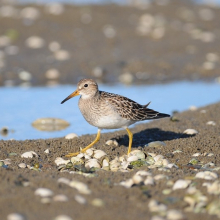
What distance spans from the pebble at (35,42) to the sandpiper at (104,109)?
8610mm

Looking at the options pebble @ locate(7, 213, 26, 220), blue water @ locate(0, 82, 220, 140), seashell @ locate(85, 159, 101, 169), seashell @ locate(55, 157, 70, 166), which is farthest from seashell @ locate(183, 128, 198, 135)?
pebble @ locate(7, 213, 26, 220)

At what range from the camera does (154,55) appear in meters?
16.4

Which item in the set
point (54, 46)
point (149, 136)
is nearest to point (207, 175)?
point (149, 136)

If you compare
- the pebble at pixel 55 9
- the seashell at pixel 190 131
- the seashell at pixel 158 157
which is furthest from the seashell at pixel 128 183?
the pebble at pixel 55 9

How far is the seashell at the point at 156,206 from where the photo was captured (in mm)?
5207

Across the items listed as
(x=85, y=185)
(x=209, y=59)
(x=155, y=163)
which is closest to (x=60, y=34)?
(x=209, y=59)

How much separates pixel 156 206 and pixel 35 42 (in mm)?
12171

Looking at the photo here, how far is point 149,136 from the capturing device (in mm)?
9203

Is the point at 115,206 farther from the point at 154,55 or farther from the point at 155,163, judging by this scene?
the point at 154,55

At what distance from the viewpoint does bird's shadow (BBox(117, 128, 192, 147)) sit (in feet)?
29.3

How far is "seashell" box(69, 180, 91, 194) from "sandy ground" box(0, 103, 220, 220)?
0.23 feet

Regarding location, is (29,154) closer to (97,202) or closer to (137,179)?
(137,179)

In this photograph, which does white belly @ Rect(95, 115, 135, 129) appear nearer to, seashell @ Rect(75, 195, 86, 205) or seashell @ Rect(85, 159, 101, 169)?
seashell @ Rect(85, 159, 101, 169)

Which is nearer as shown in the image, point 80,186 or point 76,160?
point 80,186
